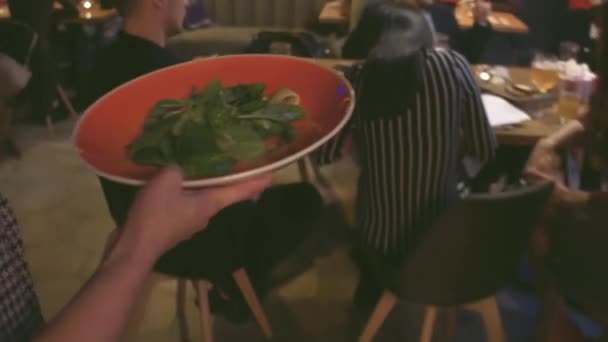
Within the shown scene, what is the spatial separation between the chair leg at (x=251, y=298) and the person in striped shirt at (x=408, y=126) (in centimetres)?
39

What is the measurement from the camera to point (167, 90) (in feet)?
3.76

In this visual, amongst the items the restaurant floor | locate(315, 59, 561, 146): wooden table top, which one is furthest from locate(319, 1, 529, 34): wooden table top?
locate(315, 59, 561, 146): wooden table top

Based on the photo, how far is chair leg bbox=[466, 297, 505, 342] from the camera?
1.58 m

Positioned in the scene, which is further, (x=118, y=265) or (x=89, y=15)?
(x=89, y=15)

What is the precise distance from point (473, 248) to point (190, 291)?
1.36 metres

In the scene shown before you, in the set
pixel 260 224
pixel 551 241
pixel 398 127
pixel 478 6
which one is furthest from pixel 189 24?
pixel 551 241

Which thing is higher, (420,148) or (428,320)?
(420,148)

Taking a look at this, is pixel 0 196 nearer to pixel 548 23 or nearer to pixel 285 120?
pixel 285 120

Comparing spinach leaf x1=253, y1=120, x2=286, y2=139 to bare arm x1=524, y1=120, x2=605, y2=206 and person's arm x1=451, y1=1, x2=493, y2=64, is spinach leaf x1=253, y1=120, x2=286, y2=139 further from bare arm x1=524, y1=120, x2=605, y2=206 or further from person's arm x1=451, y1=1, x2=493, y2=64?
person's arm x1=451, y1=1, x2=493, y2=64

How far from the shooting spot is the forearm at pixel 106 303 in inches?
22.2

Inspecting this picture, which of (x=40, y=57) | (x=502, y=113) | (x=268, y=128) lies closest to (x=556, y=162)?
(x=502, y=113)

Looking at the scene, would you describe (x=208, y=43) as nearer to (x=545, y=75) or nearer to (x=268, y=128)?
(x=545, y=75)

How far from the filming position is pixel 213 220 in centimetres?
160

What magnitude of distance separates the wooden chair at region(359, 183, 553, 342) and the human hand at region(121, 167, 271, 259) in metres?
0.61
